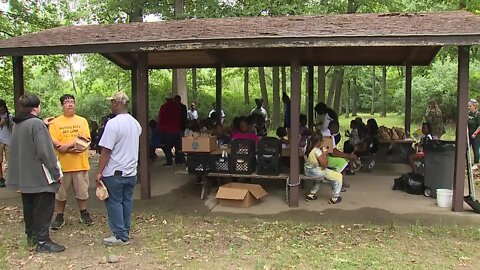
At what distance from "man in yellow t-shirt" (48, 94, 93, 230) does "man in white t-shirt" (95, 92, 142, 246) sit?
93 cm

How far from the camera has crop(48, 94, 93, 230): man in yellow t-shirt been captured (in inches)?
224

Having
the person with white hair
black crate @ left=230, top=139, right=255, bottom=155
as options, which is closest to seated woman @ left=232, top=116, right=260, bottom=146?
black crate @ left=230, top=139, right=255, bottom=155

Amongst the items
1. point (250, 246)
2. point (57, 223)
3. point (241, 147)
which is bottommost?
point (250, 246)

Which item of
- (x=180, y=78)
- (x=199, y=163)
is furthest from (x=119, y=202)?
(x=180, y=78)

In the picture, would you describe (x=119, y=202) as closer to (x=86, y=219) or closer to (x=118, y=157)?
(x=118, y=157)

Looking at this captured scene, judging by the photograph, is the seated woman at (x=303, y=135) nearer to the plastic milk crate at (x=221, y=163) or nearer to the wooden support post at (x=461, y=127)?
the plastic milk crate at (x=221, y=163)

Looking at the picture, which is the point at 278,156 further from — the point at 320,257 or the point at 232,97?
the point at 232,97

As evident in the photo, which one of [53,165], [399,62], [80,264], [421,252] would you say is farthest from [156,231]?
[399,62]

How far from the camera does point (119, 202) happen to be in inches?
202

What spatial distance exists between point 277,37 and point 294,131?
149 centimetres

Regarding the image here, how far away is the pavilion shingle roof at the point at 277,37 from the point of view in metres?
6.00

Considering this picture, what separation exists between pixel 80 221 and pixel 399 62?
9.44 metres

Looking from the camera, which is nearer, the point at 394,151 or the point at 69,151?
the point at 69,151

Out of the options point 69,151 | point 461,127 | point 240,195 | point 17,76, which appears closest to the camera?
point 69,151
